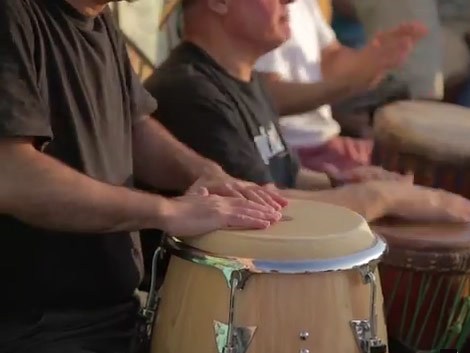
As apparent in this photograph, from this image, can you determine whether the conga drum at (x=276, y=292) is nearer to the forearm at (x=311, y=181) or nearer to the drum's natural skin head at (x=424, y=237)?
the drum's natural skin head at (x=424, y=237)

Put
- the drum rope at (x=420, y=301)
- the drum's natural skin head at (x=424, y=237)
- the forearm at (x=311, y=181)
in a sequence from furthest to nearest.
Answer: the forearm at (x=311, y=181) < the drum rope at (x=420, y=301) < the drum's natural skin head at (x=424, y=237)

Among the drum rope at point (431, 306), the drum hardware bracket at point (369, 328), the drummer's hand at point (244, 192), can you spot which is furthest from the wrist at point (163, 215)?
the drum rope at point (431, 306)

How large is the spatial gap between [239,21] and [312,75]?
2.44ft

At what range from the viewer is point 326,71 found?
2914mm

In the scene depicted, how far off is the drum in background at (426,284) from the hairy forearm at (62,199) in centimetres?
55

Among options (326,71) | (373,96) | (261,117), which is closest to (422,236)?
(261,117)

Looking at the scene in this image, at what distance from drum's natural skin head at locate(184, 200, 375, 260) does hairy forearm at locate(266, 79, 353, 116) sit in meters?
1.06

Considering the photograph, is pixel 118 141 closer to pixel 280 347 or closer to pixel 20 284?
pixel 20 284

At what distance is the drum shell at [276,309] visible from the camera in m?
1.40

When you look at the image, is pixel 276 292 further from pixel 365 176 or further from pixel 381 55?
pixel 381 55

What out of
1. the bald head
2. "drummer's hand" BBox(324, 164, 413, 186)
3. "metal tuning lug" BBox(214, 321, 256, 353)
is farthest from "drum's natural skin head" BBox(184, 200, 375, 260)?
the bald head

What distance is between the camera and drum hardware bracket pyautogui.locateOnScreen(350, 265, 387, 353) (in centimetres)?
145

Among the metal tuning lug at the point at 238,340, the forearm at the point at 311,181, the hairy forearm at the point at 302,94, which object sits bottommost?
the forearm at the point at 311,181

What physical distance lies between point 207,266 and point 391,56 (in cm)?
131
